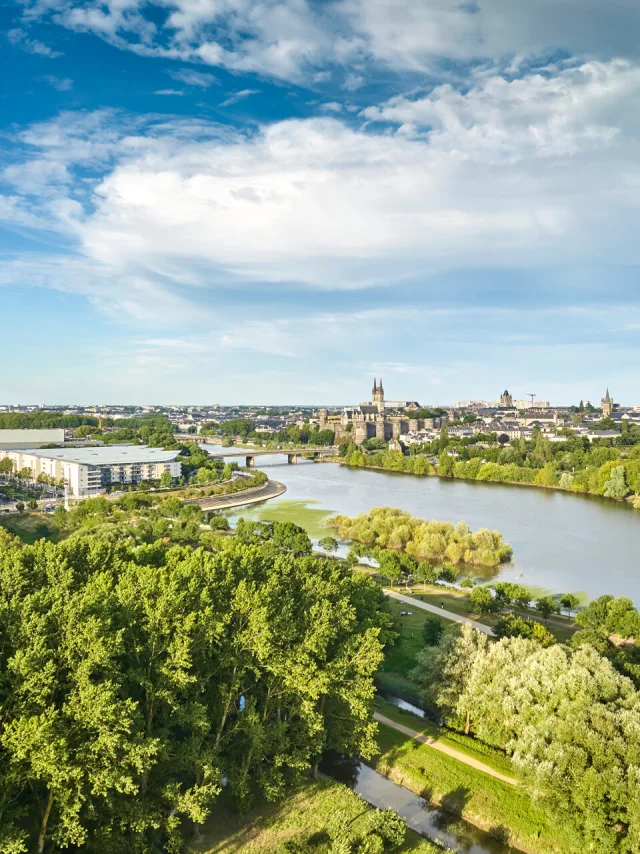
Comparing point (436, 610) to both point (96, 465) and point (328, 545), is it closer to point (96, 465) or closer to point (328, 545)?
point (328, 545)

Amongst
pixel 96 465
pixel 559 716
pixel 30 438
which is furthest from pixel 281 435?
pixel 559 716

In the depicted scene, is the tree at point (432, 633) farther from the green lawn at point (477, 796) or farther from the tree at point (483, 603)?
the green lawn at point (477, 796)

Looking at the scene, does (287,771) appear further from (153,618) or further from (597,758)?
(597,758)

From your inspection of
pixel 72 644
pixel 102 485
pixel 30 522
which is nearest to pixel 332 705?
pixel 72 644

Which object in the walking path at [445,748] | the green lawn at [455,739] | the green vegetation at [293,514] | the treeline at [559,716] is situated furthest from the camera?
the green vegetation at [293,514]

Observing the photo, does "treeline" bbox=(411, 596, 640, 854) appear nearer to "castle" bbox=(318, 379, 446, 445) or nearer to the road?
the road

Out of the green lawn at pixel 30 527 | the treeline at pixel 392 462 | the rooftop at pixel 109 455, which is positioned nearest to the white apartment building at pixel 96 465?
the rooftop at pixel 109 455
